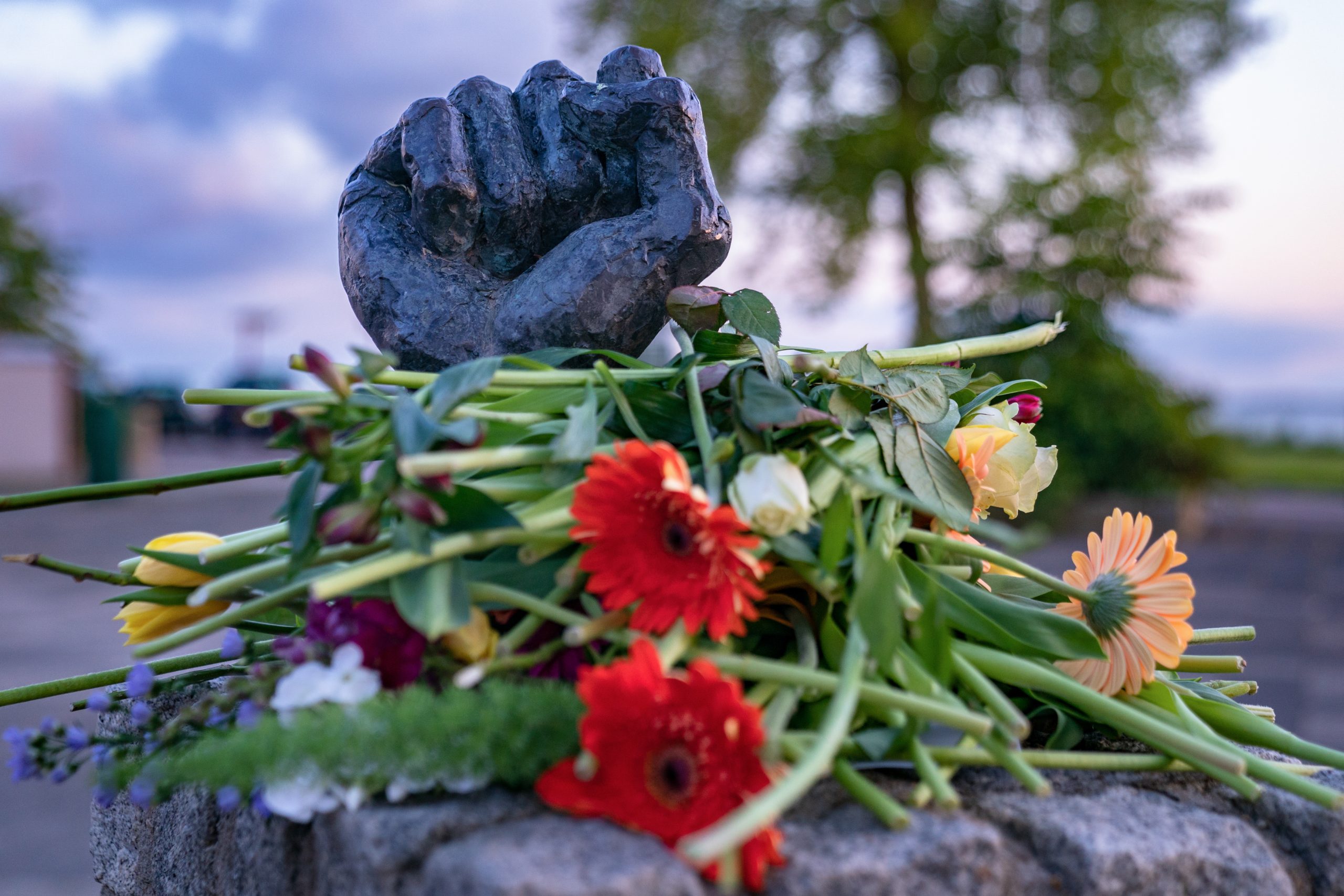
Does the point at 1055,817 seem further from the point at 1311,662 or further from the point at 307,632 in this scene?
the point at 1311,662

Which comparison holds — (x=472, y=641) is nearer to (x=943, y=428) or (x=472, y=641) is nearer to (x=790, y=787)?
(x=790, y=787)

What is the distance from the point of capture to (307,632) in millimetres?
879

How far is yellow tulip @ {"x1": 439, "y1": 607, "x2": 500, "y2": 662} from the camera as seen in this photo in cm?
83

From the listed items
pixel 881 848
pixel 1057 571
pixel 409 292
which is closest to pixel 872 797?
pixel 881 848

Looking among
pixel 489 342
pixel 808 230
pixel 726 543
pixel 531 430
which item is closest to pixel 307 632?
pixel 531 430

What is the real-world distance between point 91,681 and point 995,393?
1.03 metres

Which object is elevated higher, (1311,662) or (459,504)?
(459,504)

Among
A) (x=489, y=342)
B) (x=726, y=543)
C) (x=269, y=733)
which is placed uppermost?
(x=489, y=342)

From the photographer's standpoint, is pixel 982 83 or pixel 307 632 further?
pixel 982 83

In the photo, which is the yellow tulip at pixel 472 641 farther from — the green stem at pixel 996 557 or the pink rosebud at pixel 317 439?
the green stem at pixel 996 557

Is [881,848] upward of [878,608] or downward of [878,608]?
downward

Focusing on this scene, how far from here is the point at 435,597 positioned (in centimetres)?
78

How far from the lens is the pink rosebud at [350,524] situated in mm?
784

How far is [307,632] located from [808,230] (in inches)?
375
